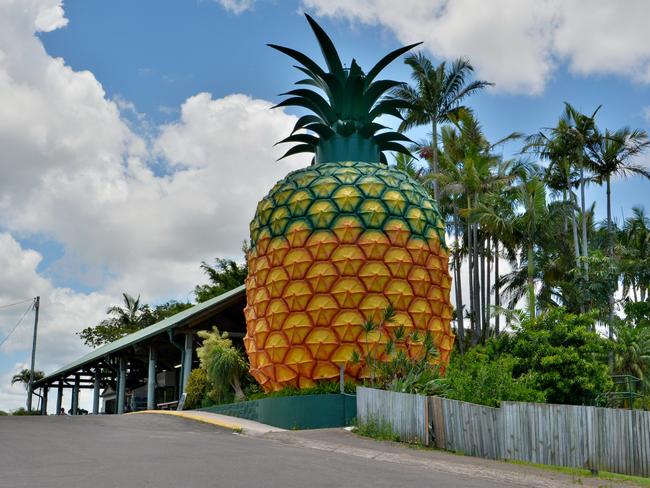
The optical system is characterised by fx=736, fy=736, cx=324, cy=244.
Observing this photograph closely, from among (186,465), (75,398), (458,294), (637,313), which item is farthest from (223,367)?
(75,398)

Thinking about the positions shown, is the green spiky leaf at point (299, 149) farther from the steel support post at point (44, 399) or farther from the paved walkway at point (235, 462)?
the steel support post at point (44, 399)

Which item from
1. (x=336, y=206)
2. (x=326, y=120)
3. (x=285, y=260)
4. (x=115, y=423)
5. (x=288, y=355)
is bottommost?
(x=115, y=423)

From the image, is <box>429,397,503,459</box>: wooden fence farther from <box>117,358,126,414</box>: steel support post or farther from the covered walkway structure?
<box>117,358,126,414</box>: steel support post

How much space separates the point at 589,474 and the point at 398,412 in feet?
15.4

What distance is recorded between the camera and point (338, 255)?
21.1 metres

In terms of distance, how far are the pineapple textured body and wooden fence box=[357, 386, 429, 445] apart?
8.63ft

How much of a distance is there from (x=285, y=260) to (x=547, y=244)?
22372mm

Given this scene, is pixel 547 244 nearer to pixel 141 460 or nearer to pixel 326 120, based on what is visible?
pixel 326 120

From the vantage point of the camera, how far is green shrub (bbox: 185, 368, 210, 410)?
28.5 m

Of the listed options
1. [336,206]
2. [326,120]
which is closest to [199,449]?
[336,206]

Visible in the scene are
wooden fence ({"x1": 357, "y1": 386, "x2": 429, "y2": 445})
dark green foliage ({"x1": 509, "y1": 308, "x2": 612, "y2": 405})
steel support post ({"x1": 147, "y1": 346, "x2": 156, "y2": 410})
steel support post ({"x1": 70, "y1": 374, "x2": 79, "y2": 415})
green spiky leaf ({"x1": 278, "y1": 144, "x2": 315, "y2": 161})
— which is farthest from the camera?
steel support post ({"x1": 70, "y1": 374, "x2": 79, "y2": 415})

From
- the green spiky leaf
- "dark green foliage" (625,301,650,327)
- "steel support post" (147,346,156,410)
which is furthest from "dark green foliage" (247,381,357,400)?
"dark green foliage" (625,301,650,327)

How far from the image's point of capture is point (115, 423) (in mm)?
20875

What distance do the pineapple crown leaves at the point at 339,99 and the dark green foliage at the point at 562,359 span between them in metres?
8.15
